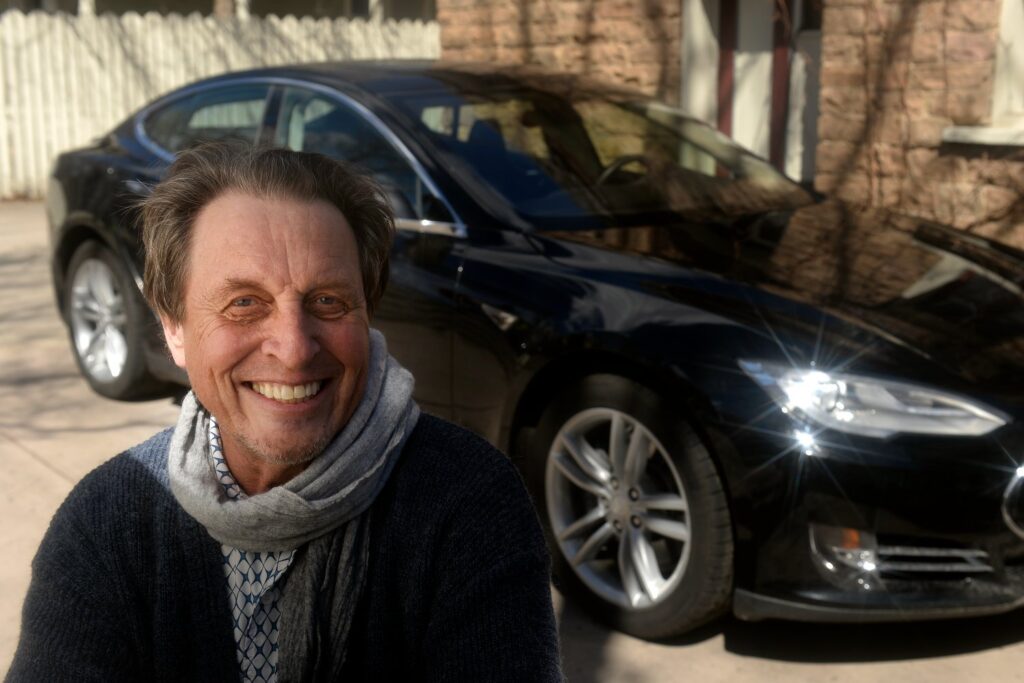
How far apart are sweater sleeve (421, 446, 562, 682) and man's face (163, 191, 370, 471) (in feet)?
0.81

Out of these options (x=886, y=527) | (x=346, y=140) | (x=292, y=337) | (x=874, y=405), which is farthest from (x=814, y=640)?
(x=292, y=337)

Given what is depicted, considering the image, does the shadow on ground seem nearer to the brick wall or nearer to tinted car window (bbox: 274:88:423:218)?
tinted car window (bbox: 274:88:423:218)

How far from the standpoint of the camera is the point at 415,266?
4.79 metres

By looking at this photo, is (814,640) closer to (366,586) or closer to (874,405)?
(874,405)

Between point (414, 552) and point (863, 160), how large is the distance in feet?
21.1

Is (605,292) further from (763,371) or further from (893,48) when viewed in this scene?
(893,48)

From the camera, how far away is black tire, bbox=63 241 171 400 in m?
6.20

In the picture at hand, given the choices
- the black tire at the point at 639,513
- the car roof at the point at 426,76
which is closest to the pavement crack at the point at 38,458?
the car roof at the point at 426,76

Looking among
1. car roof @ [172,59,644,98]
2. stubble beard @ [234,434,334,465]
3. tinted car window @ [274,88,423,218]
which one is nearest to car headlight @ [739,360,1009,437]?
tinted car window @ [274,88,423,218]

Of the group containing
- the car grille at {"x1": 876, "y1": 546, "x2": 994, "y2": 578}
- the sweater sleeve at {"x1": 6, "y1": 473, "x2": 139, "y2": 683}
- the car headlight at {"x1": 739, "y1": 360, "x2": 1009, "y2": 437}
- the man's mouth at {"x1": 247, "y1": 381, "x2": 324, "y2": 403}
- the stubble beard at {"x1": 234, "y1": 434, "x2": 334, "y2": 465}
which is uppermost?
the man's mouth at {"x1": 247, "y1": 381, "x2": 324, "y2": 403}

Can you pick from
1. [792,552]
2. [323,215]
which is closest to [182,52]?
[792,552]

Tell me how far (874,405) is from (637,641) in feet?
3.25

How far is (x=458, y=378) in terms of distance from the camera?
4.57 m

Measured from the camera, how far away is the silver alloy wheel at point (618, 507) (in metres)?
4.02
